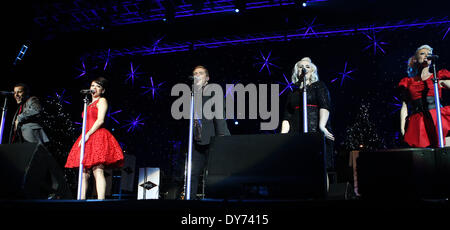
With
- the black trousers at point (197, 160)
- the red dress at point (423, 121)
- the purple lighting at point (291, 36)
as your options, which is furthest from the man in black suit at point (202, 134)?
the purple lighting at point (291, 36)

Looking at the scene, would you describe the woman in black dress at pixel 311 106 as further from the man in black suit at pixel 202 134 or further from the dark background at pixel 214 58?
the dark background at pixel 214 58

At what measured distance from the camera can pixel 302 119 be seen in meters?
3.35

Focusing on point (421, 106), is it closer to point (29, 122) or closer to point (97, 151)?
point (97, 151)

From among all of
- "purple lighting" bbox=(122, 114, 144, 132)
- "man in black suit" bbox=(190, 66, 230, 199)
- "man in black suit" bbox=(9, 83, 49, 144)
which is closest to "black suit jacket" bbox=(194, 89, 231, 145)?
"man in black suit" bbox=(190, 66, 230, 199)

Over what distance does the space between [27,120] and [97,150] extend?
169cm

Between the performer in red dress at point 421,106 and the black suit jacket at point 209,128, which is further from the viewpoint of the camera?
the black suit jacket at point 209,128

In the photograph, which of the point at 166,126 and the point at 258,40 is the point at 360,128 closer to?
the point at 258,40

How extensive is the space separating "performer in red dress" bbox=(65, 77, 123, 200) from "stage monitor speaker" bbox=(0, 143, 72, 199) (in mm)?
1370

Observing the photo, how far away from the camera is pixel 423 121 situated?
3482mm

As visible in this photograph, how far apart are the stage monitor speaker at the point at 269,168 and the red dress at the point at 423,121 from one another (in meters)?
2.02

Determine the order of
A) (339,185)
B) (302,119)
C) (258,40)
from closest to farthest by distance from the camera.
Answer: (302,119) < (339,185) < (258,40)

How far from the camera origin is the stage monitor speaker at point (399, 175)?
74.5 inches

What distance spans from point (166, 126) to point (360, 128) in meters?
4.20
